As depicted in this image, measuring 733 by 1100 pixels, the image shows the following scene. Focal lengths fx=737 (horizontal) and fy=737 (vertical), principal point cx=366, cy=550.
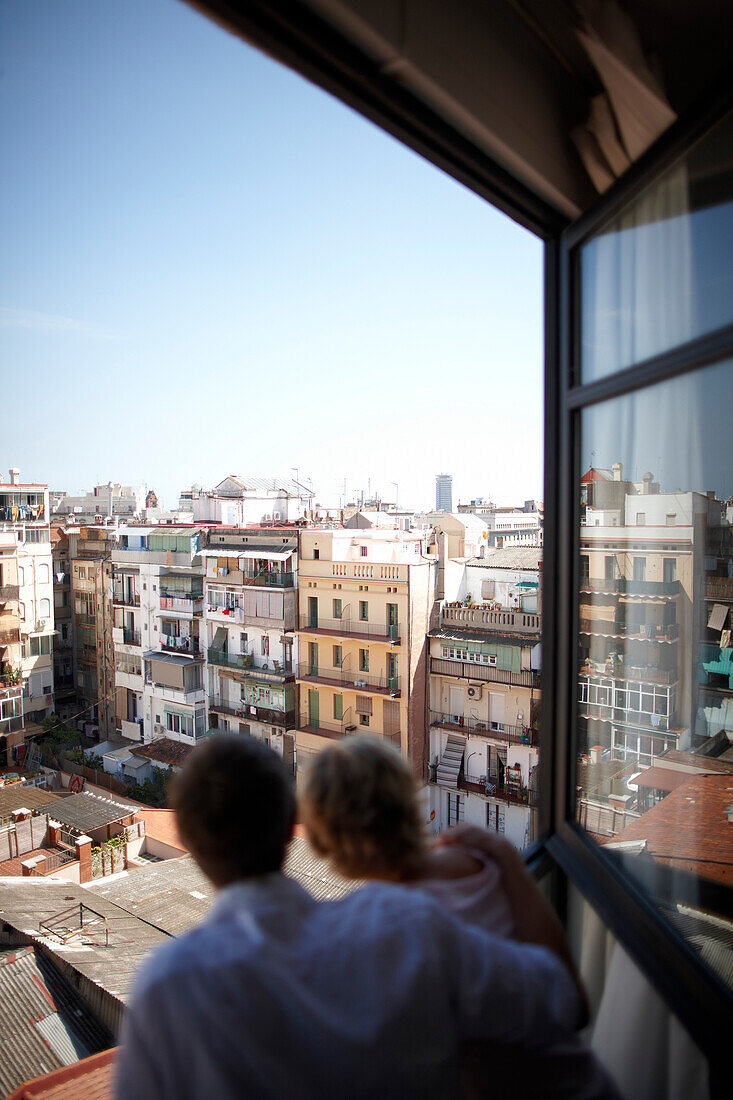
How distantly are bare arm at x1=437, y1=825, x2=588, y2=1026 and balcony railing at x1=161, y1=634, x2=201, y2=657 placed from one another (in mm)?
11312

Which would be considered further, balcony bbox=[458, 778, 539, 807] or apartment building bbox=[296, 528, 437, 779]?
apartment building bbox=[296, 528, 437, 779]

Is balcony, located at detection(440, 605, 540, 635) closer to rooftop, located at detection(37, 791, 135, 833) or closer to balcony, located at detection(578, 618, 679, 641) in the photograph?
rooftop, located at detection(37, 791, 135, 833)

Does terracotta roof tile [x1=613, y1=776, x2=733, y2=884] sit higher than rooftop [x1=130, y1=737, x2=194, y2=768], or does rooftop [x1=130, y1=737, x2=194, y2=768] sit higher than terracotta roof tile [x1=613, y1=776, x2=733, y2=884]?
terracotta roof tile [x1=613, y1=776, x2=733, y2=884]

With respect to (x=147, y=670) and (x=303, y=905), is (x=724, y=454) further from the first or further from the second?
(x=147, y=670)

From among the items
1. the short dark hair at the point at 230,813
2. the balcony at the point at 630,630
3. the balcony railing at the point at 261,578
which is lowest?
the balcony railing at the point at 261,578

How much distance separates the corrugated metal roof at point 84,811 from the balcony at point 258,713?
3.18m

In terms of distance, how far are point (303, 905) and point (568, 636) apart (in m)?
0.95

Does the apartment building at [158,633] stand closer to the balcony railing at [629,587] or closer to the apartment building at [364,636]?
the apartment building at [364,636]

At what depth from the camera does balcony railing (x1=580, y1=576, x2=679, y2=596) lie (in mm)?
1321

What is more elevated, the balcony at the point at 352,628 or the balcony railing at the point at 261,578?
the balcony railing at the point at 261,578

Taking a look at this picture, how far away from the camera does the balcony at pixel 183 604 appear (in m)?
11.6

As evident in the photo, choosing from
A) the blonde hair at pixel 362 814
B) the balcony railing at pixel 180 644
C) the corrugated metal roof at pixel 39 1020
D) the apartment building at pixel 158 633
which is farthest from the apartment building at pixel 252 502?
the blonde hair at pixel 362 814

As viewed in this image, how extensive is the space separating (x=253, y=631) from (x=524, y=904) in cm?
1025

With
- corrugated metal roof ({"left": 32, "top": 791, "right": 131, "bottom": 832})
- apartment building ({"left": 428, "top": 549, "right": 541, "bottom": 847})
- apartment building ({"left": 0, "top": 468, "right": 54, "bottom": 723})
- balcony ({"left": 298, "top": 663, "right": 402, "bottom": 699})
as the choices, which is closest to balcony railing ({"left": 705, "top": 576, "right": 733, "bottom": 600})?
corrugated metal roof ({"left": 32, "top": 791, "right": 131, "bottom": 832})
